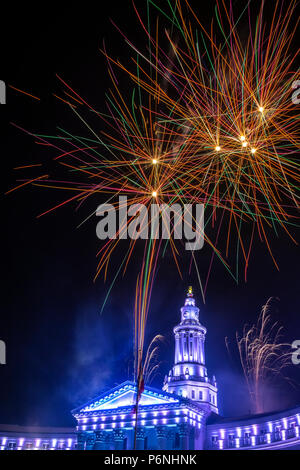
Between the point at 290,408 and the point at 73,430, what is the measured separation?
31566 mm

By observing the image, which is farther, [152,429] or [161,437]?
[152,429]

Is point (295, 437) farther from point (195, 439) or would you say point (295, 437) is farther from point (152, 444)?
point (152, 444)

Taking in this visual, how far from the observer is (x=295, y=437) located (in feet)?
142

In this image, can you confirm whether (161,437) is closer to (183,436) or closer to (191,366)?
(183,436)

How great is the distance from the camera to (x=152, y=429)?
54.9m

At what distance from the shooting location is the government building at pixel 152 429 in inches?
1950

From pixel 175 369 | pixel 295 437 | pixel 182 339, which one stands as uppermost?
pixel 182 339

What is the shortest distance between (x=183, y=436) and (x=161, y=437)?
2853mm

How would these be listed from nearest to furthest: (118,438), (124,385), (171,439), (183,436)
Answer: (183,436)
(171,439)
(118,438)
(124,385)

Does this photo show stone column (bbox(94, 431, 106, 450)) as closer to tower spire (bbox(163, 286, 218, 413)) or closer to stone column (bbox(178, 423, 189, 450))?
stone column (bbox(178, 423, 189, 450))

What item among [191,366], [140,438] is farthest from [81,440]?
[191,366]

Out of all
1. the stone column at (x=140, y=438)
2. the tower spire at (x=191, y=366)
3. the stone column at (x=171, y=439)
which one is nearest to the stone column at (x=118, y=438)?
the stone column at (x=140, y=438)

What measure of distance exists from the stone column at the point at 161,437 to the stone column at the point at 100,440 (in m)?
8.23
